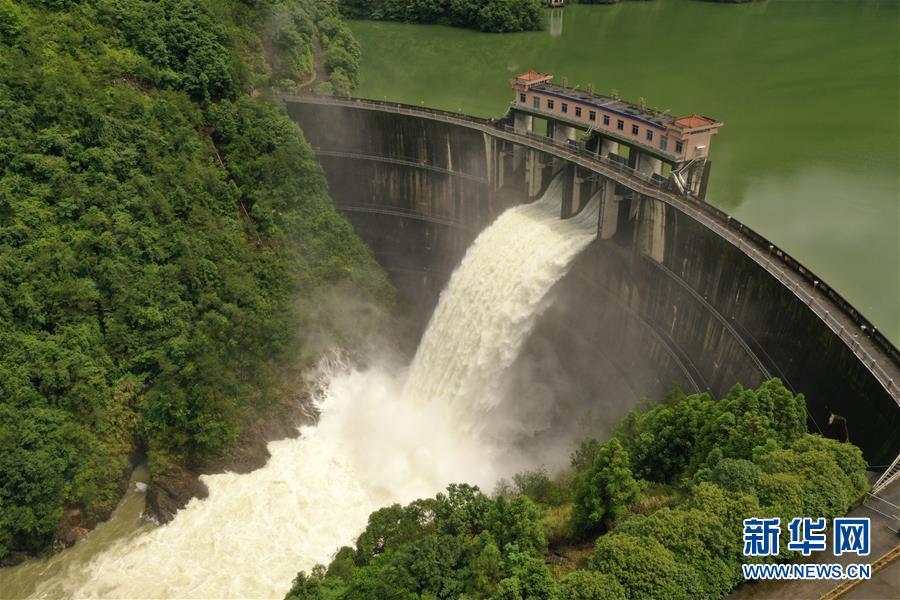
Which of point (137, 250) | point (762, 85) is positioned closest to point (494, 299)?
point (137, 250)

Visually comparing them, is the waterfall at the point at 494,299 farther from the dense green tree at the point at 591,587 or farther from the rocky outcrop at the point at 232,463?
the dense green tree at the point at 591,587

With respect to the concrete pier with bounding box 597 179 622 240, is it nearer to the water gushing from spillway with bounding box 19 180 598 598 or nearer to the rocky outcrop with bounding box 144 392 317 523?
the water gushing from spillway with bounding box 19 180 598 598

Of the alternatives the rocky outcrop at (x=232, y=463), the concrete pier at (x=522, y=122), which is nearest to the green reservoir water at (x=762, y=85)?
the concrete pier at (x=522, y=122)

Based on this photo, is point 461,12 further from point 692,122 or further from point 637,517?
point 637,517

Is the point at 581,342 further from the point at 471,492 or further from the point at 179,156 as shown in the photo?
the point at 179,156

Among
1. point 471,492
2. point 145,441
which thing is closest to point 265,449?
point 145,441
